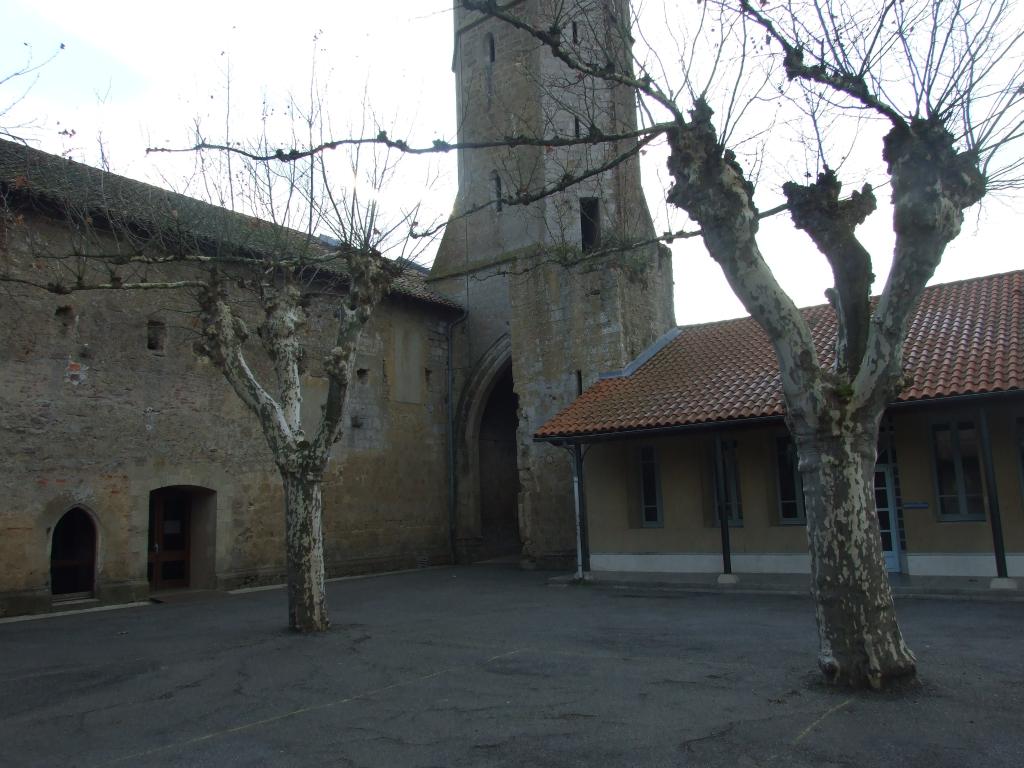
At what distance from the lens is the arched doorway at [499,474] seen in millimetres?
21812

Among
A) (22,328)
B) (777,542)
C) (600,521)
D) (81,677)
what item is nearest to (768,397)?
(777,542)

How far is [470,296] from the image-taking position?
21.7 m

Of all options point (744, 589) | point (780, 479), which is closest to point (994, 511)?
point (780, 479)

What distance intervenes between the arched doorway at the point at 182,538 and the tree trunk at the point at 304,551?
262 inches

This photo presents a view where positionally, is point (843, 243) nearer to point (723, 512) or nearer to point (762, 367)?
point (723, 512)

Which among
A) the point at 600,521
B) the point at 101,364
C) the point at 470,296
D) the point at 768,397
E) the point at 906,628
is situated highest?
the point at 470,296

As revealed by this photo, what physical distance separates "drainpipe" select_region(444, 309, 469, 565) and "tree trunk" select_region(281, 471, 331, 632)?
1136 cm

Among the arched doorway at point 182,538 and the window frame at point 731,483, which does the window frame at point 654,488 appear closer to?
the window frame at point 731,483

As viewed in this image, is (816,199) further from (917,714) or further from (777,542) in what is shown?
(777,542)

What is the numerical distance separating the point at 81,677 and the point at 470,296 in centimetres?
1532

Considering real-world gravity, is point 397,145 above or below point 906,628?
above

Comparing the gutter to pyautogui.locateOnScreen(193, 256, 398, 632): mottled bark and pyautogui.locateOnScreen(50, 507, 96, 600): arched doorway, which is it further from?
pyautogui.locateOnScreen(50, 507, 96, 600): arched doorway

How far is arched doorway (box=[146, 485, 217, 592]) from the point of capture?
15.0m

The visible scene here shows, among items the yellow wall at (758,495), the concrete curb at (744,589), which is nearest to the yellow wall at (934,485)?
the yellow wall at (758,495)
